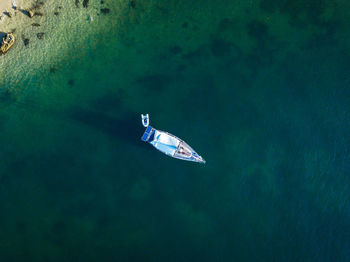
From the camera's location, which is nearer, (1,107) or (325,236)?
(325,236)

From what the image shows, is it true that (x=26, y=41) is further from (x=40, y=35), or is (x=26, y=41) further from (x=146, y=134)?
(x=146, y=134)

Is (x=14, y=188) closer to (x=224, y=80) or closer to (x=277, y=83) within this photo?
(x=224, y=80)

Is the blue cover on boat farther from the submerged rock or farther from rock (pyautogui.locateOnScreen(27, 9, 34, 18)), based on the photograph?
rock (pyautogui.locateOnScreen(27, 9, 34, 18))

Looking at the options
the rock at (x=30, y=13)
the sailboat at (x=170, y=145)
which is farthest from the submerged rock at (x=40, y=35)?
the sailboat at (x=170, y=145)

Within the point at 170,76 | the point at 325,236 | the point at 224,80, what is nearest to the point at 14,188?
the point at 170,76

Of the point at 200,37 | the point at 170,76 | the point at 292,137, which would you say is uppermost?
the point at 200,37
